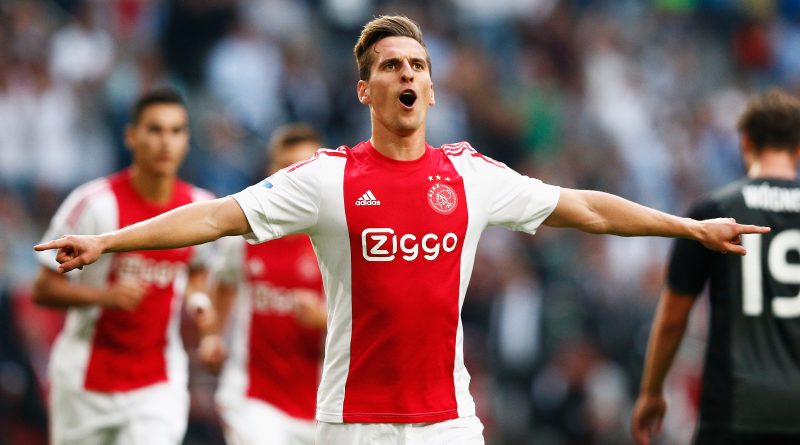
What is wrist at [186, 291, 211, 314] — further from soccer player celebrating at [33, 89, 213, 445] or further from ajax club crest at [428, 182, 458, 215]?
ajax club crest at [428, 182, 458, 215]

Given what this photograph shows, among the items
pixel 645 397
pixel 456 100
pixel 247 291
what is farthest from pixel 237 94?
pixel 645 397

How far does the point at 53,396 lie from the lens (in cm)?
722

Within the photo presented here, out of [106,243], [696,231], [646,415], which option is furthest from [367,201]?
[646,415]

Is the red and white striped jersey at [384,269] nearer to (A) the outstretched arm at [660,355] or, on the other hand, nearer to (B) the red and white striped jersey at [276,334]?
(A) the outstretched arm at [660,355]

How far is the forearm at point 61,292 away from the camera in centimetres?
669

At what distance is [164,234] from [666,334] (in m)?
2.86

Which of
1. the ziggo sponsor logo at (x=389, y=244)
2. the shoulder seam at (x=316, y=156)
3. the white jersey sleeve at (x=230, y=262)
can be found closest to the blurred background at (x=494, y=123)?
the white jersey sleeve at (x=230, y=262)

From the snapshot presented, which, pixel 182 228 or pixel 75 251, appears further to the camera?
pixel 182 228

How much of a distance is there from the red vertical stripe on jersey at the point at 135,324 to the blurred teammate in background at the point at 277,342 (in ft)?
1.49

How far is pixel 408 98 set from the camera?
5.02 meters

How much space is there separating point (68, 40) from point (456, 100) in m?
4.49

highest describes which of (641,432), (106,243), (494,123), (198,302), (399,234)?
(494,123)

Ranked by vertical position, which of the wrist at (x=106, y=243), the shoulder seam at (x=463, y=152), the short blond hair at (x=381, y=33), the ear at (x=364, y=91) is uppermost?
the short blond hair at (x=381, y=33)

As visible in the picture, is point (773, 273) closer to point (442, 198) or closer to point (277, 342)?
point (442, 198)
